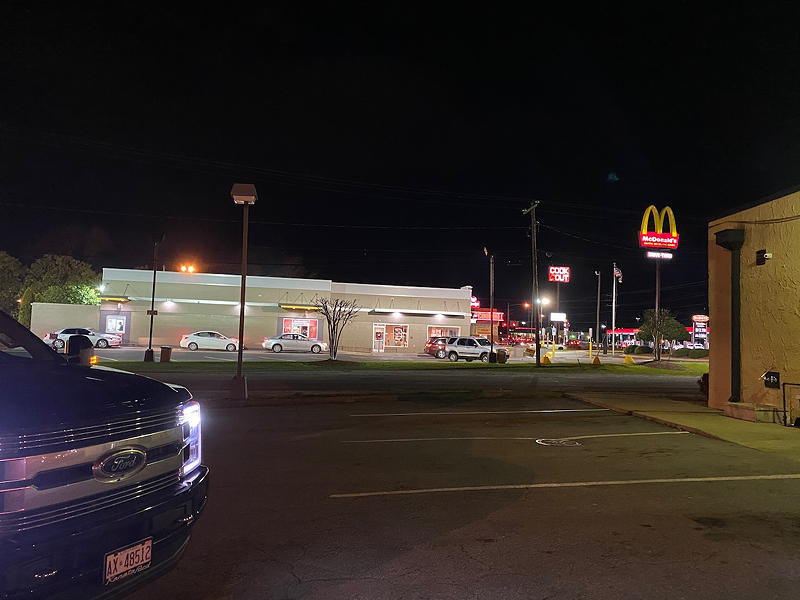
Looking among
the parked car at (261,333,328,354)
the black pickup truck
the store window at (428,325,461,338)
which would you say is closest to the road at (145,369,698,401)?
the black pickup truck

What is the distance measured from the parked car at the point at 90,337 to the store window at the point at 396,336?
68.3ft

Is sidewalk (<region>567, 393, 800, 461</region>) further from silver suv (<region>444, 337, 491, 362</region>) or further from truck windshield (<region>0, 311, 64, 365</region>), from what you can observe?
silver suv (<region>444, 337, 491, 362</region>)

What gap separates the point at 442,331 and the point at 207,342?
20.2 metres

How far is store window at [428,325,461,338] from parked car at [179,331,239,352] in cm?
1731

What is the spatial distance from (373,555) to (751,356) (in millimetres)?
12026

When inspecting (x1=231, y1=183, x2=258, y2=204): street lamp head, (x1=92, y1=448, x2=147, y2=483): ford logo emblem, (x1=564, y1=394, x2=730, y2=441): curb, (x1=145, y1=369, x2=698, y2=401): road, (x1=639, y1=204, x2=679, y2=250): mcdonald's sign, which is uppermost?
(x1=639, y1=204, x2=679, y2=250): mcdonald's sign

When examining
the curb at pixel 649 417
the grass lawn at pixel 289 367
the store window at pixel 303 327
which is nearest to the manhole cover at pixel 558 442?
the curb at pixel 649 417

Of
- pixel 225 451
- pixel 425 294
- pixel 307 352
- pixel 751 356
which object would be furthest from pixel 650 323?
pixel 225 451

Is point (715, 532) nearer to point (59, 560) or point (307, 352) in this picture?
point (59, 560)

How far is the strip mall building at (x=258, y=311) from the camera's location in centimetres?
4519

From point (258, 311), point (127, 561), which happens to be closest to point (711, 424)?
point (127, 561)

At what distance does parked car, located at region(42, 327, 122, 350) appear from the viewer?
38.6 meters

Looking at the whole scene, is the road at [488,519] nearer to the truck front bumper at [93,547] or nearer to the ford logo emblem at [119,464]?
the truck front bumper at [93,547]

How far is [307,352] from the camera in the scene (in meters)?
44.9
